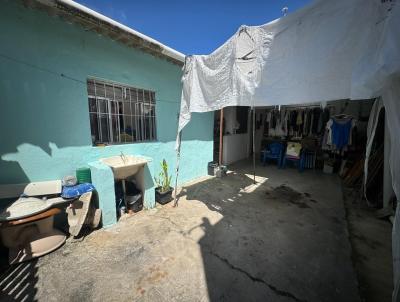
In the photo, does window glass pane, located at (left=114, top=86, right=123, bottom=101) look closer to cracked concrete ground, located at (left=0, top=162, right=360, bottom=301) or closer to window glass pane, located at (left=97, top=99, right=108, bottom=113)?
window glass pane, located at (left=97, top=99, right=108, bottom=113)

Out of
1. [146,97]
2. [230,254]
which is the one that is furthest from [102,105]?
[230,254]

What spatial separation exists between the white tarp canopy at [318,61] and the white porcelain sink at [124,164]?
1.60 metres

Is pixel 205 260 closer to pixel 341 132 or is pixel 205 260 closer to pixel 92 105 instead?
pixel 92 105

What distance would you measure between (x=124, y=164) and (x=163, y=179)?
133 centimetres

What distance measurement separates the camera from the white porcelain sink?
283 centimetres

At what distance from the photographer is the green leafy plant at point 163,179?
12.2 feet

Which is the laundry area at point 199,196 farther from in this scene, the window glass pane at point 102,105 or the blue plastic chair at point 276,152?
the blue plastic chair at point 276,152

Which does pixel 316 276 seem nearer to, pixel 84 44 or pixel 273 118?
pixel 84 44

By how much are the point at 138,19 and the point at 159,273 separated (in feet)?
12.7

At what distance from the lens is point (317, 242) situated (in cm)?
246

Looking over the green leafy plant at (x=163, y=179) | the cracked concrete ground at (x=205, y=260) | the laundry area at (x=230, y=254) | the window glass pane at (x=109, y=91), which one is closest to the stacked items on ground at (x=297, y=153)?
the laundry area at (x=230, y=254)

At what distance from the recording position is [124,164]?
2922 mm

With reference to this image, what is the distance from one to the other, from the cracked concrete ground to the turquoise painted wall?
4.10 ft

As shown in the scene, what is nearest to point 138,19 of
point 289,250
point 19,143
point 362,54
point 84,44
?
point 84,44
